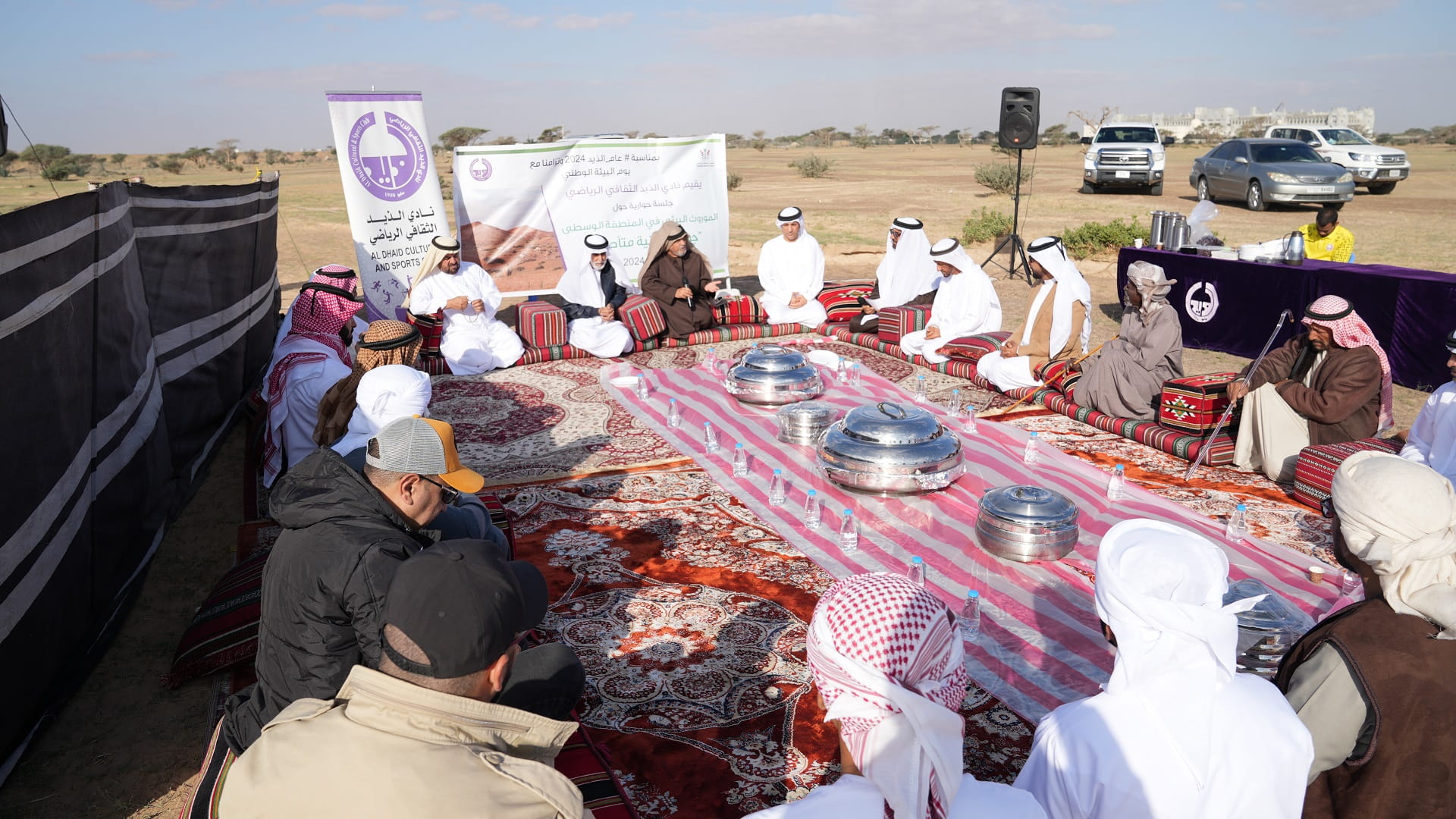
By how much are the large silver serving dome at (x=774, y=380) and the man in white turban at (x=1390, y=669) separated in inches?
158

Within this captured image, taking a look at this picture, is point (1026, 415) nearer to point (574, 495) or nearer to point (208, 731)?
point (574, 495)

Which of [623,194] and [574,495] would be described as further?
[623,194]

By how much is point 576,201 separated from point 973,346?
4721 millimetres

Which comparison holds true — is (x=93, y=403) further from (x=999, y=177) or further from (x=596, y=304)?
(x=999, y=177)

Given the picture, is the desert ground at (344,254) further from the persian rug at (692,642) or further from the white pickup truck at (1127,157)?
the persian rug at (692,642)

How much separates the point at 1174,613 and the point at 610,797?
1.46 m

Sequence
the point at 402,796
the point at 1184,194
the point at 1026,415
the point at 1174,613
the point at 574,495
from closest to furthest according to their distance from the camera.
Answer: the point at 402,796 → the point at 1174,613 → the point at 574,495 → the point at 1026,415 → the point at 1184,194

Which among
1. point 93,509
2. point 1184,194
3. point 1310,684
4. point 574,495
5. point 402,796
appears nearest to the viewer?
point 402,796

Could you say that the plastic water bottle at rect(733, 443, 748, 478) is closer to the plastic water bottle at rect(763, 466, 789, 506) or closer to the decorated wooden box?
the plastic water bottle at rect(763, 466, 789, 506)

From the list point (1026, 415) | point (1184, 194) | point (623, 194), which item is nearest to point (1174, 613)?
point (1026, 415)

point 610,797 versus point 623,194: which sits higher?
point 623,194

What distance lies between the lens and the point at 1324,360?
16.5ft

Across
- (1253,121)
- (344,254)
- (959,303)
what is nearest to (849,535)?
(959,303)

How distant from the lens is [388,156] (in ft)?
28.3
